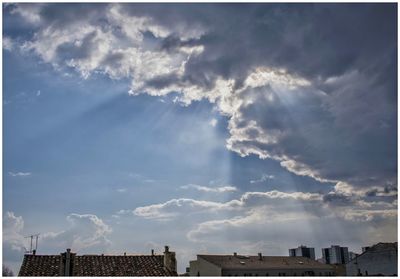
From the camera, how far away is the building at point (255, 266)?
4331 centimetres

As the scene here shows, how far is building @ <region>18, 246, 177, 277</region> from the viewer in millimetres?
25875

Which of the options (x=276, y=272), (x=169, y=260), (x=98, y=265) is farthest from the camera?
(x=276, y=272)

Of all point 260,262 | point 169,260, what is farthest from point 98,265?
point 260,262

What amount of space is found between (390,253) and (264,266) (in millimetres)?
12802

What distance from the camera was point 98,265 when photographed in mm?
27594

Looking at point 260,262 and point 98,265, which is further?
point 260,262

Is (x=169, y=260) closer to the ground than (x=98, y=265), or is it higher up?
higher up

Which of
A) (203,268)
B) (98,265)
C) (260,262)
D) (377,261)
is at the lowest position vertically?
(98,265)

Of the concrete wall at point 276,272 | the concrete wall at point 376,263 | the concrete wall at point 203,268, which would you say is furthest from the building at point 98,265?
the concrete wall at point 376,263

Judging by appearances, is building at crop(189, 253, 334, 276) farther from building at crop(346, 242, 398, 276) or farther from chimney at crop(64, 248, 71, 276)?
chimney at crop(64, 248, 71, 276)

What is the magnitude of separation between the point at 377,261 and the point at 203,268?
602 inches

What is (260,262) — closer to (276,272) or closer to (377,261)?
(276,272)

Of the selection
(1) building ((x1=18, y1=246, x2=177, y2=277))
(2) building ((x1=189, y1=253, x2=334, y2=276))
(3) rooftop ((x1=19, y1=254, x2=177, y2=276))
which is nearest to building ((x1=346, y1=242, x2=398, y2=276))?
(2) building ((x1=189, y1=253, x2=334, y2=276))

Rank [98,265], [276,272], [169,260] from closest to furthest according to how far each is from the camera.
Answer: [98,265], [169,260], [276,272]
